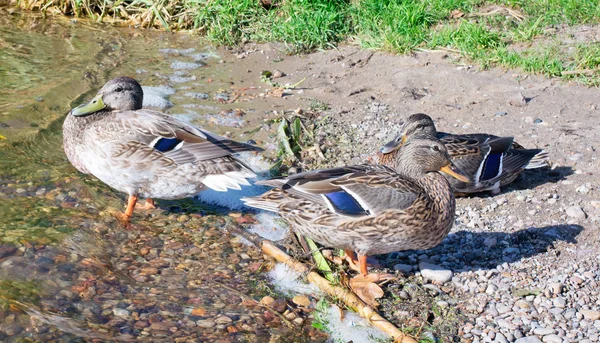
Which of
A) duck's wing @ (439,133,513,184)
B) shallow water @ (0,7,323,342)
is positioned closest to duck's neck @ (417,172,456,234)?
duck's wing @ (439,133,513,184)

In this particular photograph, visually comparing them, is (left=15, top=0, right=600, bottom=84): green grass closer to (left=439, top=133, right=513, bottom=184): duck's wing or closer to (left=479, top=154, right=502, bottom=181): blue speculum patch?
(left=439, top=133, right=513, bottom=184): duck's wing

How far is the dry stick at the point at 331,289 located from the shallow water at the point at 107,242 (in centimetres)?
10

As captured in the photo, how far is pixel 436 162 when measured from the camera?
4.66 meters

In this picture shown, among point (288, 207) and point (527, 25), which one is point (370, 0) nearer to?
point (527, 25)

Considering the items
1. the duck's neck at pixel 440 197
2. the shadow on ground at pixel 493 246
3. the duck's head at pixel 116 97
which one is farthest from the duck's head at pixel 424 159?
the duck's head at pixel 116 97

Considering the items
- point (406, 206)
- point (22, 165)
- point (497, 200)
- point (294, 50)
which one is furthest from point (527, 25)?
point (22, 165)

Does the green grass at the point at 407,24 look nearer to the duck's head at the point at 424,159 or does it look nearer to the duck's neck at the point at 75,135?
the duck's head at the point at 424,159

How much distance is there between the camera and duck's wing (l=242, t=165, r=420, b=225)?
14.1ft

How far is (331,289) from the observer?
4.31m

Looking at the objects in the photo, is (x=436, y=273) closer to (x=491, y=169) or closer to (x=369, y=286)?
(x=369, y=286)

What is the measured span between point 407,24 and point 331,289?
4344 mm

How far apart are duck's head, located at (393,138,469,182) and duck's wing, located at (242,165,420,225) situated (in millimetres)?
193

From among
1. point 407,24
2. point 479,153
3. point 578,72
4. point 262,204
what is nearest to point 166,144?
point 262,204

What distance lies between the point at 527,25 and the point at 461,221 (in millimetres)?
3473
